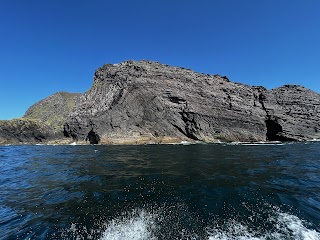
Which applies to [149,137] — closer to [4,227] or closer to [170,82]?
[170,82]

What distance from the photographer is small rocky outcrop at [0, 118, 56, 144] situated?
132 m

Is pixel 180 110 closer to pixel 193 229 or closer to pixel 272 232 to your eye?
pixel 193 229

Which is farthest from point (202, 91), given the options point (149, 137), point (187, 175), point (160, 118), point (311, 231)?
point (311, 231)

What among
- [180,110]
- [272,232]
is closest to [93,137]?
[180,110]

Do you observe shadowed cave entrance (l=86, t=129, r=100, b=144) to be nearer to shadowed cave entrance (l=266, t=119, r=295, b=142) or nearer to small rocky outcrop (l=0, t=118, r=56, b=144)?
small rocky outcrop (l=0, t=118, r=56, b=144)

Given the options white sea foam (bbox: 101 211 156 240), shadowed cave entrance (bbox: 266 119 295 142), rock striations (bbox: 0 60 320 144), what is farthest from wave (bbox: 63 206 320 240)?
shadowed cave entrance (bbox: 266 119 295 142)

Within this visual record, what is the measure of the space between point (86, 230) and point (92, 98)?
91.6 meters

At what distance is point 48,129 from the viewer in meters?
139

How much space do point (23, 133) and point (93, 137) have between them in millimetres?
74089

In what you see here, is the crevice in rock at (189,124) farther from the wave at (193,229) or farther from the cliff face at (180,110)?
the wave at (193,229)

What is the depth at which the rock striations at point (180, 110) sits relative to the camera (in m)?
83.4

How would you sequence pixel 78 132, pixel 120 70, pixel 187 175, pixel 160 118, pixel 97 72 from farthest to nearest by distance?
pixel 97 72 < pixel 120 70 < pixel 78 132 < pixel 160 118 < pixel 187 175

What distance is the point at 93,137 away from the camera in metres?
83.3

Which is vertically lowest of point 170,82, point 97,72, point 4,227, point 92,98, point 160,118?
point 4,227
